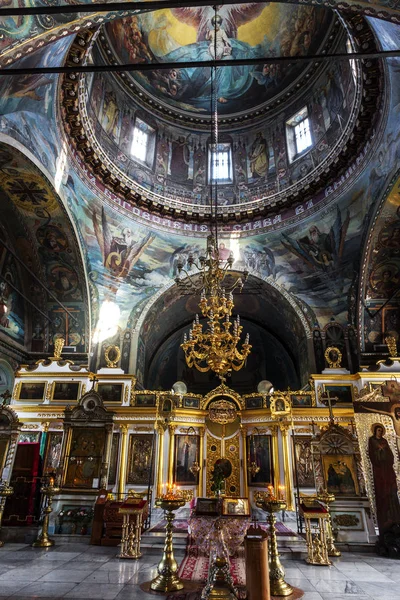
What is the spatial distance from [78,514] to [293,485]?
672 cm

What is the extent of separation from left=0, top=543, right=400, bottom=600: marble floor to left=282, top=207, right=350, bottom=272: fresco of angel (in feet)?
28.6

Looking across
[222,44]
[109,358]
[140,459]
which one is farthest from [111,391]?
[222,44]

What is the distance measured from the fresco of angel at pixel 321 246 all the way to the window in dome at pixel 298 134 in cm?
349

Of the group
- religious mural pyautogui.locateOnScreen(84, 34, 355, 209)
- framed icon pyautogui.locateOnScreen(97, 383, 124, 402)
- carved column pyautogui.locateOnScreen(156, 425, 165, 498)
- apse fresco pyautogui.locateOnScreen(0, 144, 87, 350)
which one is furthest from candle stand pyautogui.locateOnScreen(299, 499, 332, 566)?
religious mural pyautogui.locateOnScreen(84, 34, 355, 209)

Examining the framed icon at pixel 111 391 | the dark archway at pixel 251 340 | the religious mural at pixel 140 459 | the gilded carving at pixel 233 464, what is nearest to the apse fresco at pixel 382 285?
the dark archway at pixel 251 340

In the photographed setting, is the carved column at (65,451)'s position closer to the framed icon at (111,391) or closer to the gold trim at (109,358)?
the framed icon at (111,391)

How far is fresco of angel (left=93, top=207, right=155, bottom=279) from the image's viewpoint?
13.5 metres

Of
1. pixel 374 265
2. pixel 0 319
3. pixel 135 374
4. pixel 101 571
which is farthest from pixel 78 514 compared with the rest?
pixel 374 265

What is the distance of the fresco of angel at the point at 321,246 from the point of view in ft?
42.8

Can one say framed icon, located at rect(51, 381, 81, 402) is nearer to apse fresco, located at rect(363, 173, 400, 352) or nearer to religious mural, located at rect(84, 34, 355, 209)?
religious mural, located at rect(84, 34, 355, 209)

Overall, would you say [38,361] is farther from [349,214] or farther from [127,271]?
[349,214]

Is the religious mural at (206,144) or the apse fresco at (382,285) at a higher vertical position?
the religious mural at (206,144)

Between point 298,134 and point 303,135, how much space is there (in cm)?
31

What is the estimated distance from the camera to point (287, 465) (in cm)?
1280
